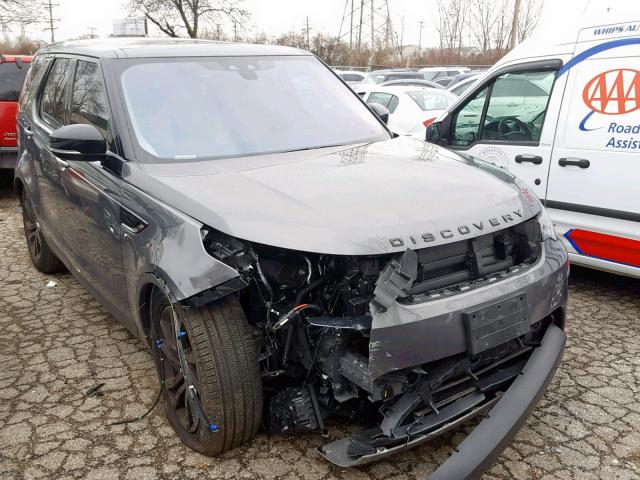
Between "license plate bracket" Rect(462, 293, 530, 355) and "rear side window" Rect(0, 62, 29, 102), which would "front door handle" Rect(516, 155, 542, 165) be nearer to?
"license plate bracket" Rect(462, 293, 530, 355)

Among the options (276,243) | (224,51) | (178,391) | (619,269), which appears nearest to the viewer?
(276,243)

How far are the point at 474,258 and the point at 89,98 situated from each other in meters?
2.43

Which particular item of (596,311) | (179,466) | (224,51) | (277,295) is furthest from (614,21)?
(179,466)

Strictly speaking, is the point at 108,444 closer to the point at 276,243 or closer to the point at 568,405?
the point at 276,243

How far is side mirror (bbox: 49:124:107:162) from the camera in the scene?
304cm

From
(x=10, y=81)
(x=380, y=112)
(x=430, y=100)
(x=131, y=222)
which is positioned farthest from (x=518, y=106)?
(x=10, y=81)

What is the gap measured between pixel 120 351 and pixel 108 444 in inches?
40.2

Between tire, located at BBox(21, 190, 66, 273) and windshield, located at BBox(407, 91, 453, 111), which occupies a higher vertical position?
windshield, located at BBox(407, 91, 453, 111)

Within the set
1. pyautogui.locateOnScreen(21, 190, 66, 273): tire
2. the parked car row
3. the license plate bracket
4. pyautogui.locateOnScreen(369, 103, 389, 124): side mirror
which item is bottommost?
pyautogui.locateOnScreen(21, 190, 66, 273): tire

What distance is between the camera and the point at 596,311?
14.4ft

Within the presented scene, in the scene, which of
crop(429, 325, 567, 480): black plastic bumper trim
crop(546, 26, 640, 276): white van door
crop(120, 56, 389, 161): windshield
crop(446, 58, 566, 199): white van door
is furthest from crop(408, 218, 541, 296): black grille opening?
crop(446, 58, 566, 199): white van door

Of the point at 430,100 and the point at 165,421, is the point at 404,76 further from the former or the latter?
the point at 165,421

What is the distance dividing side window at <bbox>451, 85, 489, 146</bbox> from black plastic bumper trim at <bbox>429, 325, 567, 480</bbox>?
2.87m

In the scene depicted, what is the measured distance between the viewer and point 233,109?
3441 mm
